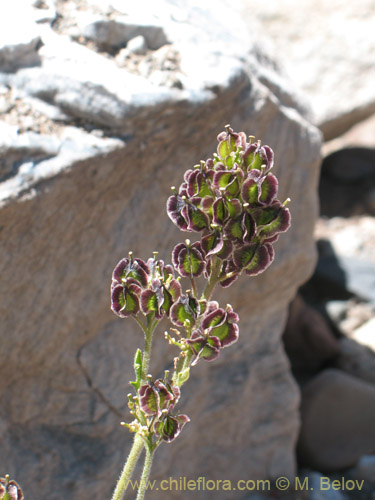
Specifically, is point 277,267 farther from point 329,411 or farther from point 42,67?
point 42,67

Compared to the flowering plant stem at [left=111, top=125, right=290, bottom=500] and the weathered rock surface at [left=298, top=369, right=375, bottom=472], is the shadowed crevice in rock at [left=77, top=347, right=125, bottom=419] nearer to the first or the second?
the flowering plant stem at [left=111, top=125, right=290, bottom=500]

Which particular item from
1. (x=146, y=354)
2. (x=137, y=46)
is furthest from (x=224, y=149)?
(x=137, y=46)

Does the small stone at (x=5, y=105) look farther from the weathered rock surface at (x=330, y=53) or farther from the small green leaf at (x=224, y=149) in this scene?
the weathered rock surface at (x=330, y=53)

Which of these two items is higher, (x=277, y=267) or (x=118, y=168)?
(x=118, y=168)

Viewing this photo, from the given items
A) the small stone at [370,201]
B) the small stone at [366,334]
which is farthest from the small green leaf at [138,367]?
the small stone at [370,201]

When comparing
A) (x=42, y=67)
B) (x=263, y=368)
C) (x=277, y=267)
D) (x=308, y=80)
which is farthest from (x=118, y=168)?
(x=308, y=80)

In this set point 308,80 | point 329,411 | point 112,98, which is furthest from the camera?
point 308,80
